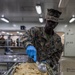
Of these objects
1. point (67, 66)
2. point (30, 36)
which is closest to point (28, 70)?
point (30, 36)

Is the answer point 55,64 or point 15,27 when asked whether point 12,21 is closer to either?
point 15,27

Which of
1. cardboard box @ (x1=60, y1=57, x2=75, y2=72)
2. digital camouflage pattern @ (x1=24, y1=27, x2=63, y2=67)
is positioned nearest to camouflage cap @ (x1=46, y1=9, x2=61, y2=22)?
digital camouflage pattern @ (x1=24, y1=27, x2=63, y2=67)

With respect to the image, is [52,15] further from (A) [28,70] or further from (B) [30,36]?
(A) [28,70]

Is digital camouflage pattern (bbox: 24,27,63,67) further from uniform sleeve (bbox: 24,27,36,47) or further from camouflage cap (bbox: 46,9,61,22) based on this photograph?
camouflage cap (bbox: 46,9,61,22)

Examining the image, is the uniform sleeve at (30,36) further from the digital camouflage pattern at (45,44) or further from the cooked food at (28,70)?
the cooked food at (28,70)

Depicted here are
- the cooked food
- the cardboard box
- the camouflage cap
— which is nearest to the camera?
the cooked food

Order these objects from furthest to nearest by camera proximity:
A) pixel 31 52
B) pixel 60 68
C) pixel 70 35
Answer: pixel 70 35 → pixel 60 68 → pixel 31 52

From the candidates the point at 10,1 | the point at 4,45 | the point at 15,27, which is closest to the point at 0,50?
the point at 4,45

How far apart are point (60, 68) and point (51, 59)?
0.72ft

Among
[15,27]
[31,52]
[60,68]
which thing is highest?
[15,27]

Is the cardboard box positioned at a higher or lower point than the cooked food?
lower

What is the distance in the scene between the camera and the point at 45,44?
2.54 m

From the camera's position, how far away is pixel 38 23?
50.9 feet

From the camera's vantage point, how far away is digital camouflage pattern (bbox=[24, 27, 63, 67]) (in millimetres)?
2488
